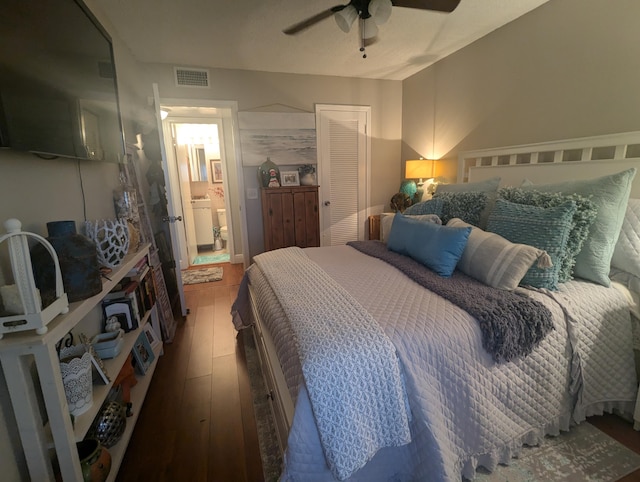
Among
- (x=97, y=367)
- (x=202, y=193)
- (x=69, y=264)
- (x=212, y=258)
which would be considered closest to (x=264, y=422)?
(x=97, y=367)

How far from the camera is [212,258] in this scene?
5.09 metres

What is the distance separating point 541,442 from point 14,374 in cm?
214

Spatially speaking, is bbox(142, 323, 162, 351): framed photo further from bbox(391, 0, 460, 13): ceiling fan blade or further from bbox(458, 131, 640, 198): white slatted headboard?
bbox(458, 131, 640, 198): white slatted headboard

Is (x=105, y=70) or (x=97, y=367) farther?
(x=105, y=70)

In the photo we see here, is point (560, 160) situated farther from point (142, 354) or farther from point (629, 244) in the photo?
point (142, 354)

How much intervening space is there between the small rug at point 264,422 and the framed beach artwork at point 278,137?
236cm

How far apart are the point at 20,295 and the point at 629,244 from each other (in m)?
2.66

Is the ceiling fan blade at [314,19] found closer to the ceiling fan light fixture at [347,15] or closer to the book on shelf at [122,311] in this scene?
the ceiling fan light fixture at [347,15]

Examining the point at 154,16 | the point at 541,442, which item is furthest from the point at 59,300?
the point at 154,16

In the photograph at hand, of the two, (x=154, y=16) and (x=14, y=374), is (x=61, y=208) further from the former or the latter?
(x=154, y=16)

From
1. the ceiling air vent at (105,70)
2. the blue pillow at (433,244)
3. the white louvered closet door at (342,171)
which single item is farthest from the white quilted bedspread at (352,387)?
the white louvered closet door at (342,171)

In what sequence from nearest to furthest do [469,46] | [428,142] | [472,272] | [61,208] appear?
[61,208], [472,272], [469,46], [428,142]

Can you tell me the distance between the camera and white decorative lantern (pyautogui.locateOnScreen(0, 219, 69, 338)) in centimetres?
88

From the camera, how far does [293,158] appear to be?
12.7 feet
